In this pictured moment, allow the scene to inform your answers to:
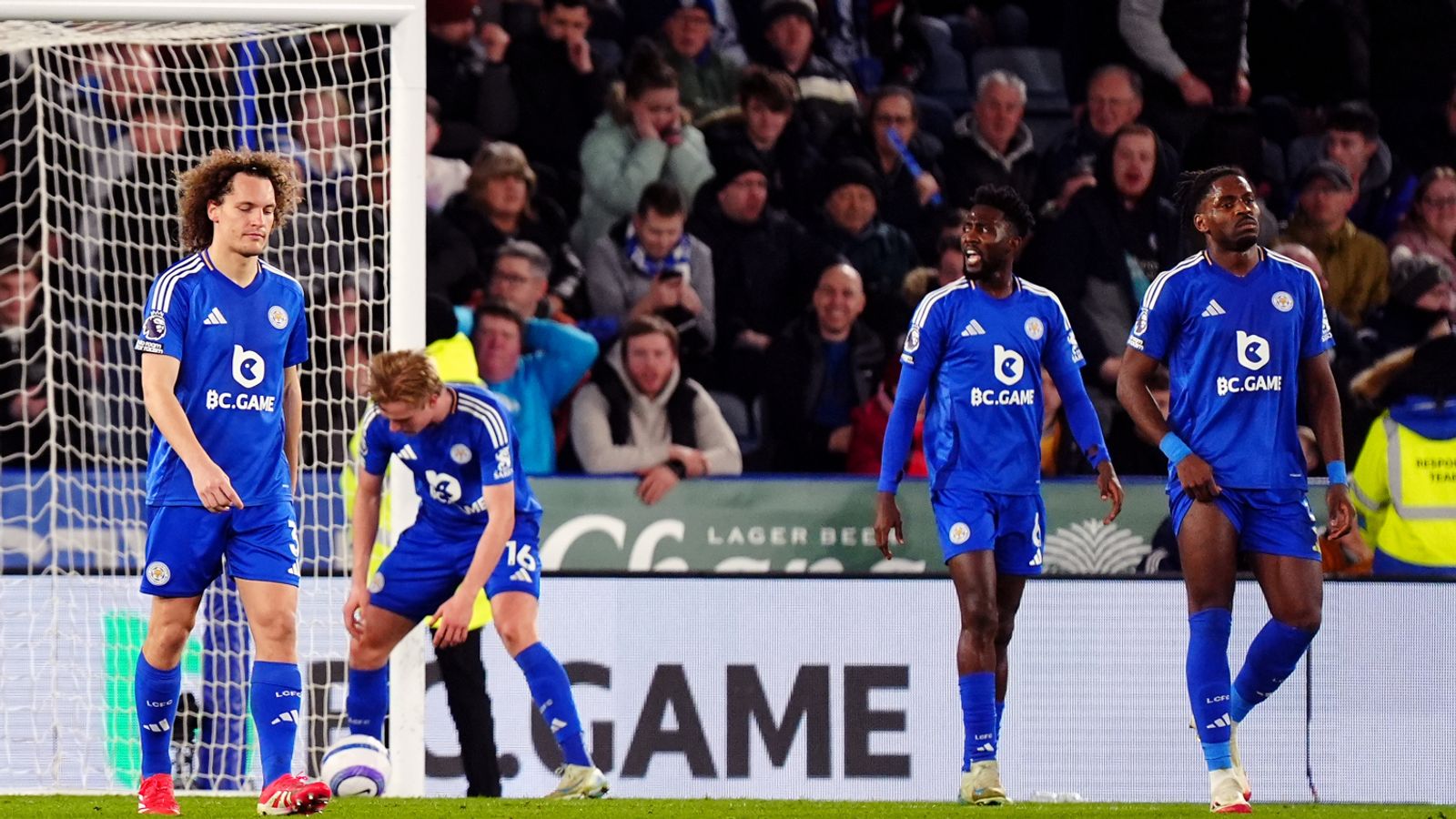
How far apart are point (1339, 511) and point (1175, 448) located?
0.53 m

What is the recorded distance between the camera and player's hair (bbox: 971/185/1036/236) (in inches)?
271

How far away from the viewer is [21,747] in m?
8.06

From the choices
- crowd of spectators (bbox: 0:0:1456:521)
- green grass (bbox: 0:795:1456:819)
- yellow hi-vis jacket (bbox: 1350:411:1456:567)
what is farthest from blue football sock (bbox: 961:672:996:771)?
yellow hi-vis jacket (bbox: 1350:411:1456:567)

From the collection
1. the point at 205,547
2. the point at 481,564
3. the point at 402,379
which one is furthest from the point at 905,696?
the point at 205,547

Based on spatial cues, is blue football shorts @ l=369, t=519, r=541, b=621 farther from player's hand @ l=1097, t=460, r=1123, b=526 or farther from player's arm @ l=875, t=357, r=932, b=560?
player's hand @ l=1097, t=460, r=1123, b=526

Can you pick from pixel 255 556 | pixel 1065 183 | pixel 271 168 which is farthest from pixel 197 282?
pixel 1065 183

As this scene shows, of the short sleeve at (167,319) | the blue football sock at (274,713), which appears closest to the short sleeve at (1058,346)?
the blue football sock at (274,713)

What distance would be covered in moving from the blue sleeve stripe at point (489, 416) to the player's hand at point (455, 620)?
22.5 inches

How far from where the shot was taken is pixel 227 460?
5652mm

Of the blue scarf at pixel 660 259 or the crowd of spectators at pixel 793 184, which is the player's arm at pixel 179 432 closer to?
the crowd of spectators at pixel 793 184

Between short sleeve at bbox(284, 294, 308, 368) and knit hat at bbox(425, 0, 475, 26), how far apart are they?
17.4 feet

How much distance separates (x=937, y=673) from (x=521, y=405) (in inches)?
99.8

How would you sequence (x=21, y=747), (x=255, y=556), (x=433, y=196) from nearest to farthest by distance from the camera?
1. (x=255, y=556)
2. (x=21, y=747)
3. (x=433, y=196)

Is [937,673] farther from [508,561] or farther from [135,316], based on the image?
[135,316]
